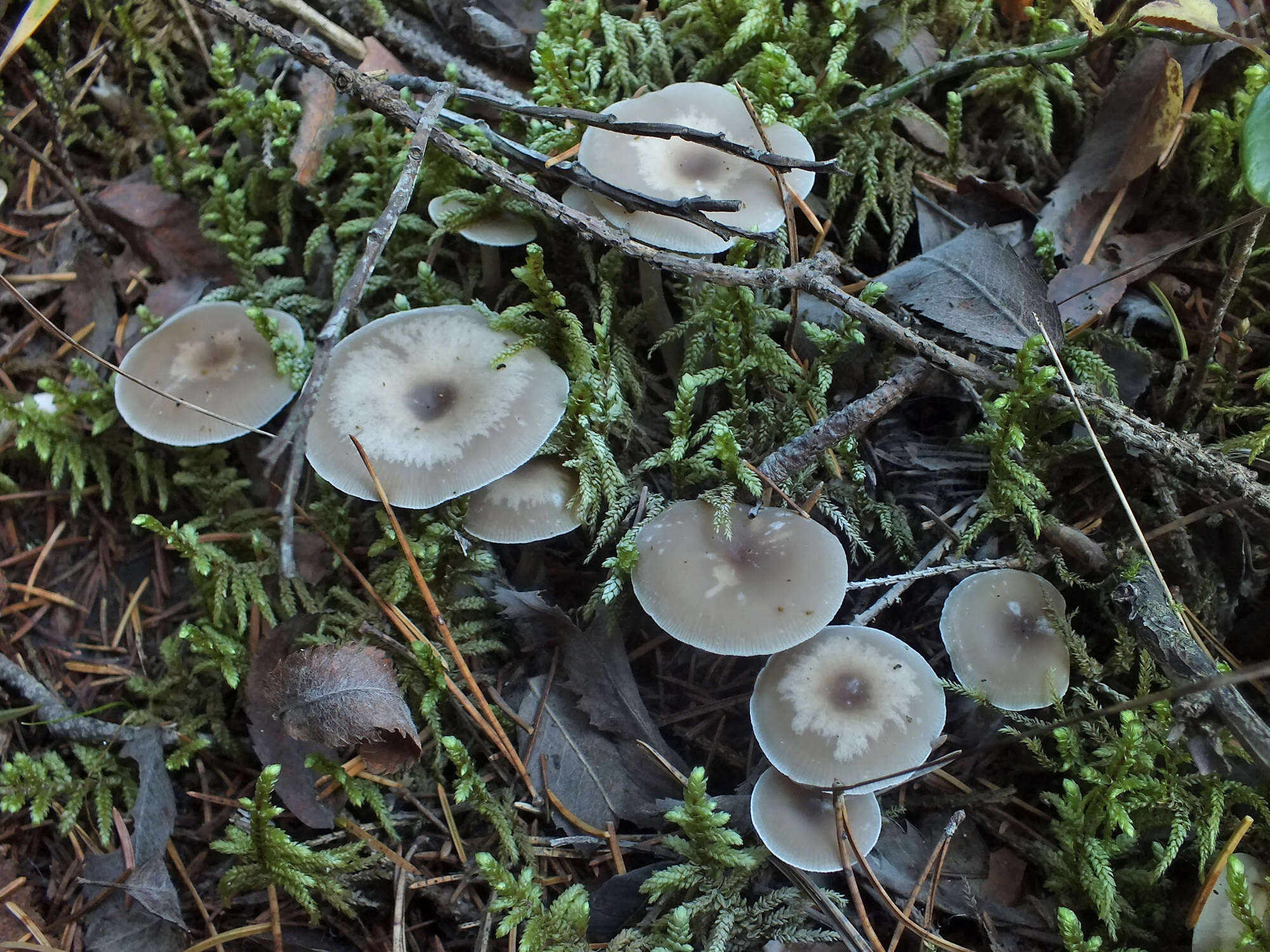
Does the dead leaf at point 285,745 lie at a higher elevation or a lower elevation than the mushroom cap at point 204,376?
lower

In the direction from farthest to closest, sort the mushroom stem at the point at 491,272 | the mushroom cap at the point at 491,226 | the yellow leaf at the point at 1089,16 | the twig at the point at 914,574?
1. the mushroom stem at the point at 491,272
2. the mushroom cap at the point at 491,226
3. the yellow leaf at the point at 1089,16
4. the twig at the point at 914,574

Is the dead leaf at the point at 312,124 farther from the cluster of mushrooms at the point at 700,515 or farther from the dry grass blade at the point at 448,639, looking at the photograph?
the dry grass blade at the point at 448,639

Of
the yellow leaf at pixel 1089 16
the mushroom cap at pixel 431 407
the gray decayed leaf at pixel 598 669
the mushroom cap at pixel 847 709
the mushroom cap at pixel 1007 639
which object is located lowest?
the gray decayed leaf at pixel 598 669

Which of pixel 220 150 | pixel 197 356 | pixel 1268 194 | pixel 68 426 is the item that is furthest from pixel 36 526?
pixel 1268 194

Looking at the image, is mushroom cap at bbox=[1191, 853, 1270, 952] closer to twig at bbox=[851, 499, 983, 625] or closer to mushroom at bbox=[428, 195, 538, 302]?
twig at bbox=[851, 499, 983, 625]

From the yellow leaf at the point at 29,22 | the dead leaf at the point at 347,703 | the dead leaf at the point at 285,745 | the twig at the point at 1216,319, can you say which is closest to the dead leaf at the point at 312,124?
the yellow leaf at the point at 29,22

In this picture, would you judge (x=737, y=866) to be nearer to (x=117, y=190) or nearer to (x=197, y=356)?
(x=197, y=356)

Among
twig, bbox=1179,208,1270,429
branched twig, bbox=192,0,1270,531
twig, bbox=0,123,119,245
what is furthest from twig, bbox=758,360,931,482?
twig, bbox=0,123,119,245

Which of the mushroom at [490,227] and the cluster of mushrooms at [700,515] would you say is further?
the mushroom at [490,227]
